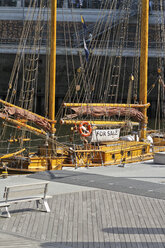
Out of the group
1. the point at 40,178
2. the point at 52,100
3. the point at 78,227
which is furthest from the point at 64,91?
the point at 78,227

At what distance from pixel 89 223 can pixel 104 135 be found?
1321 centimetres

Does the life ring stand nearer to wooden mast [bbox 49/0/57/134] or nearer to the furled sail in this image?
wooden mast [bbox 49/0/57/134]

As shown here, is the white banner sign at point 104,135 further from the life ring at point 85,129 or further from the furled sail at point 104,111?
the life ring at point 85,129

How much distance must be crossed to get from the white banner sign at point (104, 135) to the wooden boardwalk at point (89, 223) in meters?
9.97

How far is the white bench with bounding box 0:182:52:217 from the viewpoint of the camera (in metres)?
11.5

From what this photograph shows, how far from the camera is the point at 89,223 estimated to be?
36.7 ft

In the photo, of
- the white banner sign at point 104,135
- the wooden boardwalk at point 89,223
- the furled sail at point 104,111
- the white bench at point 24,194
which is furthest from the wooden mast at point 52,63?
the white bench at point 24,194

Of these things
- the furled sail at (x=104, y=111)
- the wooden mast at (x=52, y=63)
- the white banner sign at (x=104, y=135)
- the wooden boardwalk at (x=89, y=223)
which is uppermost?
the wooden mast at (x=52, y=63)

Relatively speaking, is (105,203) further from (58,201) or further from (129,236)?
(129,236)

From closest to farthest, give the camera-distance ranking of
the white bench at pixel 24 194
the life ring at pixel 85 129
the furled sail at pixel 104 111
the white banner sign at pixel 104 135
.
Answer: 1. the white bench at pixel 24 194
2. the life ring at pixel 85 129
3. the white banner sign at pixel 104 135
4. the furled sail at pixel 104 111

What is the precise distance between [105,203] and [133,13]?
55.0 meters

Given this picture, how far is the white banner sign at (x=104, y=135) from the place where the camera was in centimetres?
2356

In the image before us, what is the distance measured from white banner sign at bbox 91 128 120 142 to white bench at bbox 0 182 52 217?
11300mm

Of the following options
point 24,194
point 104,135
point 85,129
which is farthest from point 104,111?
point 24,194
